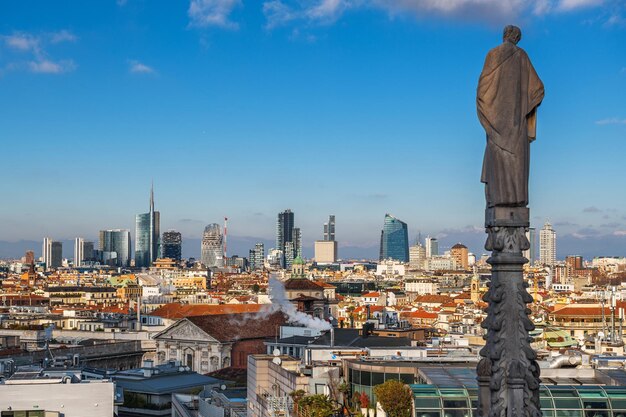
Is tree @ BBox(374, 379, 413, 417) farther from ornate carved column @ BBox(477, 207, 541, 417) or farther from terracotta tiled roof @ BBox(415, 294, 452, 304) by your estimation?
terracotta tiled roof @ BBox(415, 294, 452, 304)

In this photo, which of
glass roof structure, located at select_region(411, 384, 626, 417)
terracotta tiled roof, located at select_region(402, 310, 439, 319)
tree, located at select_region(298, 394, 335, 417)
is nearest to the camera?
glass roof structure, located at select_region(411, 384, 626, 417)

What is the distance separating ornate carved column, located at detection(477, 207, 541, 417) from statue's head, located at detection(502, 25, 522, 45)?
1.29 m

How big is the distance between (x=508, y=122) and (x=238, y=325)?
3719 inches

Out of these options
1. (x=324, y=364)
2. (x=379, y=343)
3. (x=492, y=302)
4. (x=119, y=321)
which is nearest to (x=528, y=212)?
(x=492, y=302)

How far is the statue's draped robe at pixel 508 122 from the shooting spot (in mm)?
7598

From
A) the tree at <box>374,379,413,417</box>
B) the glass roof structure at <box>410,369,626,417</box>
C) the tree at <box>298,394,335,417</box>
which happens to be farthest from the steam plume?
the glass roof structure at <box>410,369,626,417</box>

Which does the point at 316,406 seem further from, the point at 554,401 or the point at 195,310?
the point at 195,310

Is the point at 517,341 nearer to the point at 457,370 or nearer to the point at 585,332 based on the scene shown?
the point at 457,370

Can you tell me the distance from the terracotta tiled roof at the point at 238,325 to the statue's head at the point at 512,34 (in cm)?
8904

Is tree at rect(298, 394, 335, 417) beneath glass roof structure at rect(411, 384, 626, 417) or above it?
beneath

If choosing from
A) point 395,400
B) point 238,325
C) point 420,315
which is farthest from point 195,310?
point 395,400

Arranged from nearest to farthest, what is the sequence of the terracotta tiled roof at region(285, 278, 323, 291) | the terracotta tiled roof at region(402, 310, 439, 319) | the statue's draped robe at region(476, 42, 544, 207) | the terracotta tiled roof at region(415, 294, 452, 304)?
→ the statue's draped robe at region(476, 42, 544, 207) → the terracotta tiled roof at region(402, 310, 439, 319) → the terracotta tiled roof at region(285, 278, 323, 291) → the terracotta tiled roof at region(415, 294, 452, 304)

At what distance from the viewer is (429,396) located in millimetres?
20422

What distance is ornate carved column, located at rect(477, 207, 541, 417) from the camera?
24.5ft
